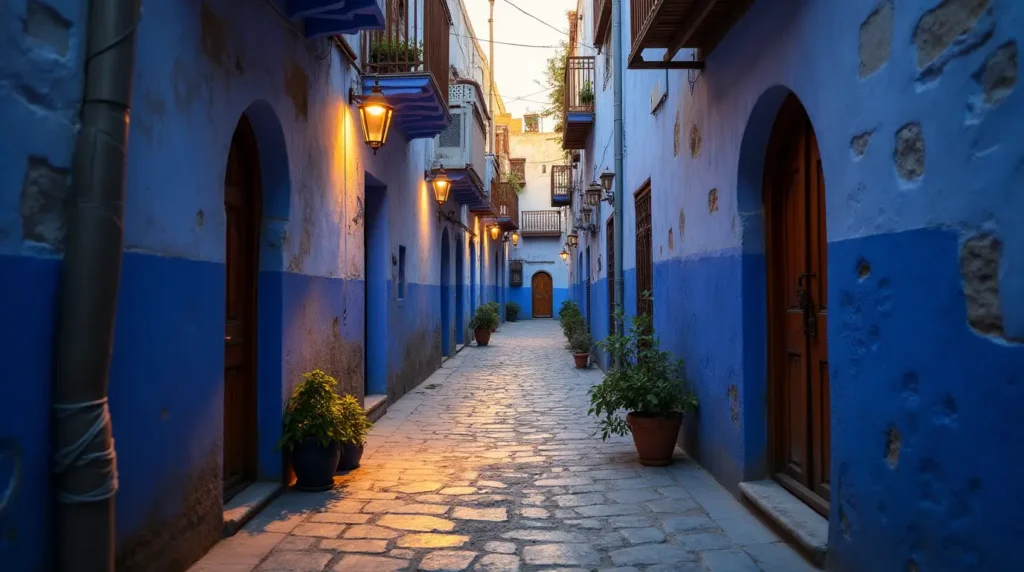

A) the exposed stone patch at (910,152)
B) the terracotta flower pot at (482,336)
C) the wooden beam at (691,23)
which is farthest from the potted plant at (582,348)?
the exposed stone patch at (910,152)

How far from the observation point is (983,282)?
233cm

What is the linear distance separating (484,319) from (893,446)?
56.1 ft

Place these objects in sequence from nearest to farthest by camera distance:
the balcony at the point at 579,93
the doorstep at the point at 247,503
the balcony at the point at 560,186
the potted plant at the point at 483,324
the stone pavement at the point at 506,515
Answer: the stone pavement at the point at 506,515 → the doorstep at the point at 247,503 → the balcony at the point at 579,93 → the potted plant at the point at 483,324 → the balcony at the point at 560,186

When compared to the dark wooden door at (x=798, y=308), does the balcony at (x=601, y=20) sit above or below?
above

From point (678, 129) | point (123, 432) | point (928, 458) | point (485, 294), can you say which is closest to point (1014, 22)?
point (928, 458)

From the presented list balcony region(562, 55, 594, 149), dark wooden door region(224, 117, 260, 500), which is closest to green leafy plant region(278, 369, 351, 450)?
dark wooden door region(224, 117, 260, 500)

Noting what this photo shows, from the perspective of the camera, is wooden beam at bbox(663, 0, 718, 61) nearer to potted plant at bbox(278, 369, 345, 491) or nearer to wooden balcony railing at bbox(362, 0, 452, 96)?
wooden balcony railing at bbox(362, 0, 452, 96)

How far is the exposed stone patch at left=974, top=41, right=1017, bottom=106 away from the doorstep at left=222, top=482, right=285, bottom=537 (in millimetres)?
4325

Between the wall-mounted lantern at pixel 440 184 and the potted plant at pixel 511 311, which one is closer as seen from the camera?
the wall-mounted lantern at pixel 440 184

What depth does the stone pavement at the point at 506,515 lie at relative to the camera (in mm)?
3943

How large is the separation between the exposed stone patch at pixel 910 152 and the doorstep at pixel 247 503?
4.04m

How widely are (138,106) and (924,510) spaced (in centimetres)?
369

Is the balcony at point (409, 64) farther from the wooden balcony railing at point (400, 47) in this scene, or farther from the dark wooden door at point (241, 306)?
the dark wooden door at point (241, 306)

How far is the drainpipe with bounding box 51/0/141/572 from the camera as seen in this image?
2.60 m
